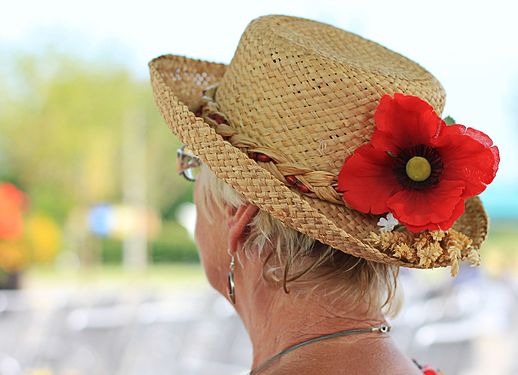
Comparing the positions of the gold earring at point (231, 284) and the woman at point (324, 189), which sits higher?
the woman at point (324, 189)

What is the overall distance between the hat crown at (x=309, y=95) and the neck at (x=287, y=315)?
208 mm

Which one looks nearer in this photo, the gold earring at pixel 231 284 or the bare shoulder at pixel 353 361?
the bare shoulder at pixel 353 361

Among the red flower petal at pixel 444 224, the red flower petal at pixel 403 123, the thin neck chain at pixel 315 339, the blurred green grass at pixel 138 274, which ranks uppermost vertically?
the red flower petal at pixel 403 123

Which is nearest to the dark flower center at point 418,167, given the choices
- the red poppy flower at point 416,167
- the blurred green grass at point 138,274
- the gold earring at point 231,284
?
the red poppy flower at point 416,167

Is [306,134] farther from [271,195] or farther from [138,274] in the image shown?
[138,274]

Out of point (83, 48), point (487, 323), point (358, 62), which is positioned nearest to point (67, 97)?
point (83, 48)

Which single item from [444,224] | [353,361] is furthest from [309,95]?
[353,361]

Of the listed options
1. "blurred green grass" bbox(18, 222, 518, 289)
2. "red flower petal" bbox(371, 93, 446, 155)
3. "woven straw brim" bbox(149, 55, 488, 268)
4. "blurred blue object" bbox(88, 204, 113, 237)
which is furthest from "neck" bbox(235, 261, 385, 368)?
"blurred blue object" bbox(88, 204, 113, 237)

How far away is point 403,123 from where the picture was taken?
3.76ft

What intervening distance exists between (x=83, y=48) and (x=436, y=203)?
26.8m

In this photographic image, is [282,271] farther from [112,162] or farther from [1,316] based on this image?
[112,162]

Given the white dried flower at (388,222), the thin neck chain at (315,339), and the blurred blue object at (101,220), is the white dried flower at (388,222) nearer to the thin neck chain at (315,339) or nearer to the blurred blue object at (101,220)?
the thin neck chain at (315,339)

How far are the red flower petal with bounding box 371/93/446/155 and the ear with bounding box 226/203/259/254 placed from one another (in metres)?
0.22

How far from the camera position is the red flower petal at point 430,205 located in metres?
1.12
